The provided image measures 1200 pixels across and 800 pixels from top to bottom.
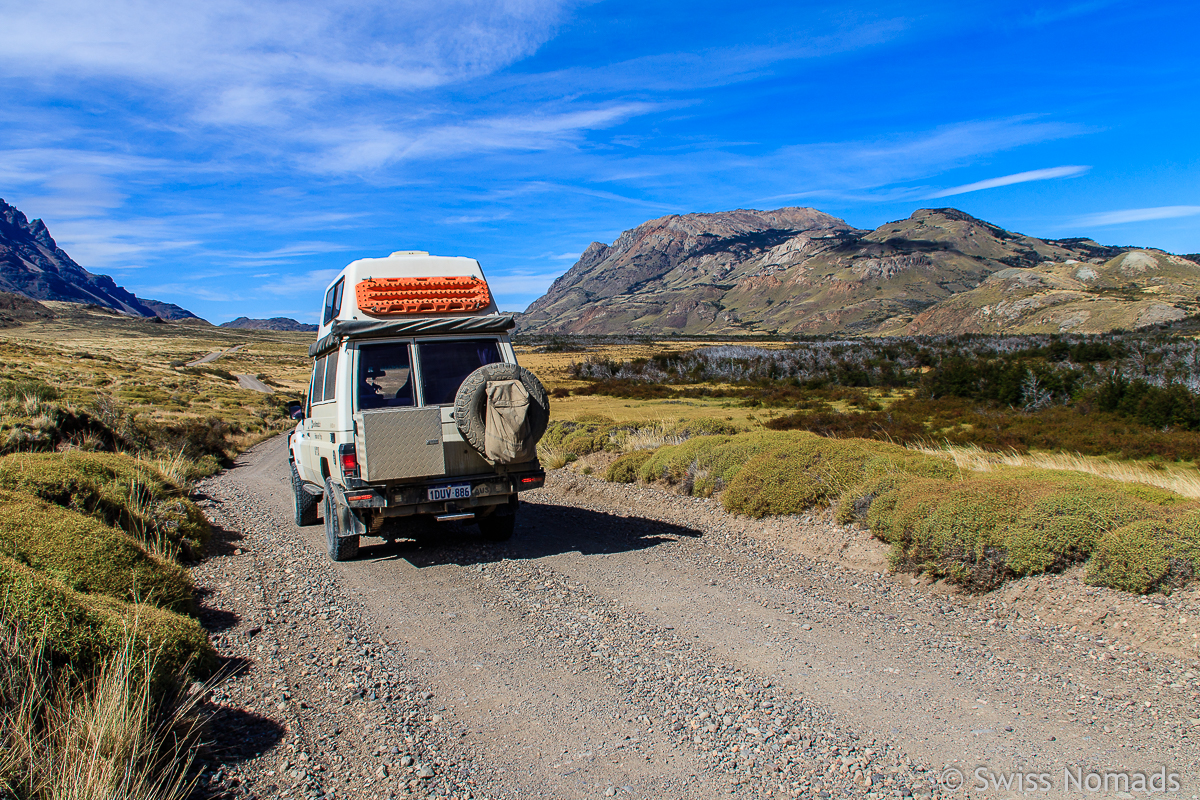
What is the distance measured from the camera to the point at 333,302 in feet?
29.9

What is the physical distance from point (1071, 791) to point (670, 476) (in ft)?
28.3

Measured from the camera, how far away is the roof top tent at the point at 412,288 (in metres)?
7.84

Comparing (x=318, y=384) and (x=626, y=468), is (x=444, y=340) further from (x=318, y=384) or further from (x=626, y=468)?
(x=626, y=468)

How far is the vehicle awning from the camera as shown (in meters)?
7.46

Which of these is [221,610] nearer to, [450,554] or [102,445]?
[450,554]

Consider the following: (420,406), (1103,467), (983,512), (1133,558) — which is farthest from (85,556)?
(1103,467)

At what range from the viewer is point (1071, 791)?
3.20 meters

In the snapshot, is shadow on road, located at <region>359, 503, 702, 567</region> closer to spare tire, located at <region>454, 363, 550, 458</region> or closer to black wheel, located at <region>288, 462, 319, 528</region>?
spare tire, located at <region>454, 363, 550, 458</region>

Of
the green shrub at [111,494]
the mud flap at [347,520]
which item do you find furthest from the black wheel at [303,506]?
the mud flap at [347,520]

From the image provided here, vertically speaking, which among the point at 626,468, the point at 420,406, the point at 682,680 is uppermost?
the point at 420,406

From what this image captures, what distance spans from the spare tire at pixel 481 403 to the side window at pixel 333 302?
250 cm

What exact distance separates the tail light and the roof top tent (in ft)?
5.06

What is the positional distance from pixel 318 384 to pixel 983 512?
7.79m

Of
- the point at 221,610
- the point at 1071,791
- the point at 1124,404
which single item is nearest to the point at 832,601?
the point at 1071,791
